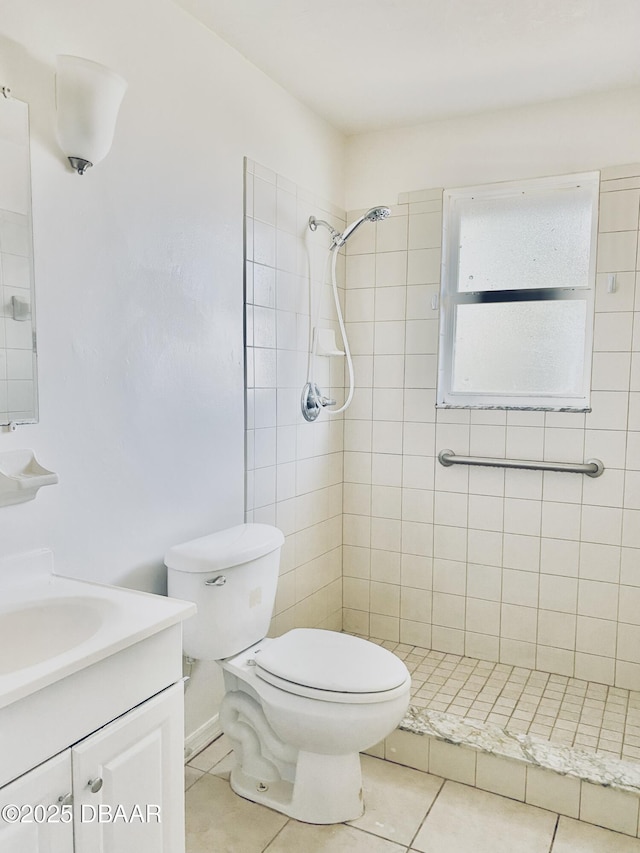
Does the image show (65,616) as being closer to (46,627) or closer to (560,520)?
(46,627)

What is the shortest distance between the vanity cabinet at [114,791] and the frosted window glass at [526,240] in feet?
6.87

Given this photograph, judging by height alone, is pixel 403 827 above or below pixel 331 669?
below

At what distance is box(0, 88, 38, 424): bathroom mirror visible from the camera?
A: 1442 mm

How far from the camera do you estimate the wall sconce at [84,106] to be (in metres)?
1.48

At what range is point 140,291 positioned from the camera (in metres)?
1.84

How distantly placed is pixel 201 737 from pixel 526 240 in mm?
2299

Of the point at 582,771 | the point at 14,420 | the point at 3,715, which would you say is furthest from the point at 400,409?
the point at 3,715

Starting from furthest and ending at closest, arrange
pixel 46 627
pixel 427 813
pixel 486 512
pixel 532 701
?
pixel 486 512 → pixel 532 701 → pixel 427 813 → pixel 46 627

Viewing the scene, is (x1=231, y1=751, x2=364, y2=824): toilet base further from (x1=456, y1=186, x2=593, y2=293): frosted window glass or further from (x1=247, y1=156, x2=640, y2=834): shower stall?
(x1=456, y1=186, x2=593, y2=293): frosted window glass

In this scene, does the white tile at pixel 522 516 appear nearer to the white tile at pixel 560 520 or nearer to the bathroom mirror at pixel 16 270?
the white tile at pixel 560 520

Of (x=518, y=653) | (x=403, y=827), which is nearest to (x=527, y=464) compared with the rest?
(x=518, y=653)

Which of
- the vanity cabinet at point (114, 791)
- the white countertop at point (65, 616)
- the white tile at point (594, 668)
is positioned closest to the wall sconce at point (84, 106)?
the white countertop at point (65, 616)

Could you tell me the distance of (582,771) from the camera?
1.95 meters

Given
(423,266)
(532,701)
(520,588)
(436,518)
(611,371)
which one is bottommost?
(532,701)
